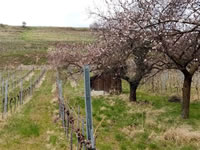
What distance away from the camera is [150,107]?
13281 mm

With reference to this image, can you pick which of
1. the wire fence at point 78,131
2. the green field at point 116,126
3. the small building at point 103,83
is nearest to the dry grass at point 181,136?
the green field at point 116,126

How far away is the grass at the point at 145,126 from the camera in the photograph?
835 centimetres

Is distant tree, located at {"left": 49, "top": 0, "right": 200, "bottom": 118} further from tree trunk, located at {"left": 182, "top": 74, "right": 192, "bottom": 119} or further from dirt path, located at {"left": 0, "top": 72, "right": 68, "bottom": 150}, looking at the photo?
dirt path, located at {"left": 0, "top": 72, "right": 68, "bottom": 150}

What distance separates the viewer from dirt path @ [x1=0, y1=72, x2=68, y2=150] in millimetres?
8258

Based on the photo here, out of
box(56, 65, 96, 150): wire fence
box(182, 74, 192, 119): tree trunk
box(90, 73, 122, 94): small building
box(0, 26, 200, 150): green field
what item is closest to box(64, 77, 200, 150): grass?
box(0, 26, 200, 150): green field

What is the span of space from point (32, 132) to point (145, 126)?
3974 millimetres

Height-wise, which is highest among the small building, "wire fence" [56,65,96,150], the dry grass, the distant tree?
the distant tree

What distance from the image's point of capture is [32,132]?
9.44 m

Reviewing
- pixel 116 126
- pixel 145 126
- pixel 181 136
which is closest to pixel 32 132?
pixel 116 126

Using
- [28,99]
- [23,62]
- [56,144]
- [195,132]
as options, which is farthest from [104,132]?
[23,62]

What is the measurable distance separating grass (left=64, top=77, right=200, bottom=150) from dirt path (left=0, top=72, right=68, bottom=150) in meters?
1.35

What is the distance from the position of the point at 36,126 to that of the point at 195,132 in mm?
5425

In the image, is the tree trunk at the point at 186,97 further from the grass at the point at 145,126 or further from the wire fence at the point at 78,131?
the wire fence at the point at 78,131

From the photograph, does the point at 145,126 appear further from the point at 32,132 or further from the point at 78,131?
the point at 78,131
